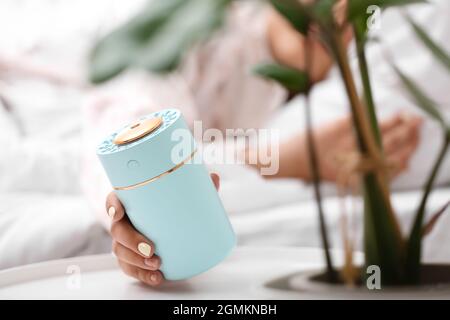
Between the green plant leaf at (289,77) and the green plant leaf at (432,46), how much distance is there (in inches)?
3.8

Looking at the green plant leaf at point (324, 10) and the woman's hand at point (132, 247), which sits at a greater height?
the green plant leaf at point (324, 10)

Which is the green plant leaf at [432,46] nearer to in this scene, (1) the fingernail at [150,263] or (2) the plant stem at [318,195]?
(2) the plant stem at [318,195]

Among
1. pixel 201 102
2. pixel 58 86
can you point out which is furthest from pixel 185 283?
pixel 58 86

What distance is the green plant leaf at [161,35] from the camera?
0.45 meters

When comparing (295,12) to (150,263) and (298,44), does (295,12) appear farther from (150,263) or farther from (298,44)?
(150,263)

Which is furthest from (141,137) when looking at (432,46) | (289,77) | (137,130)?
(432,46)

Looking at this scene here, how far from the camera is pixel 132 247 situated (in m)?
0.47

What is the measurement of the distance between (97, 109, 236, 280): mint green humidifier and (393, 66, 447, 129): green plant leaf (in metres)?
0.17

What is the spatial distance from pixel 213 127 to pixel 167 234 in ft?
0.38

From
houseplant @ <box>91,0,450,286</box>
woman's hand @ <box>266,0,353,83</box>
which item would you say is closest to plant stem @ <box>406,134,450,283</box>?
houseplant @ <box>91,0,450,286</box>

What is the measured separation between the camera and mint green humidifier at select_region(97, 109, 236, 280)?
435 millimetres

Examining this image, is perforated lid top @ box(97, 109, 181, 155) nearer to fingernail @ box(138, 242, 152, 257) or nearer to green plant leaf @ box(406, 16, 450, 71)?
fingernail @ box(138, 242, 152, 257)

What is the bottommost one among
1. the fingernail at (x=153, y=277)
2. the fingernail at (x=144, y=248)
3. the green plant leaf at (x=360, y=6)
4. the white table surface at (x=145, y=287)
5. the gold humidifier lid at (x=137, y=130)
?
the white table surface at (x=145, y=287)

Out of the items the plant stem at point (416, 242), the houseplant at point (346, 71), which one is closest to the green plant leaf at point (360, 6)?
the houseplant at point (346, 71)
